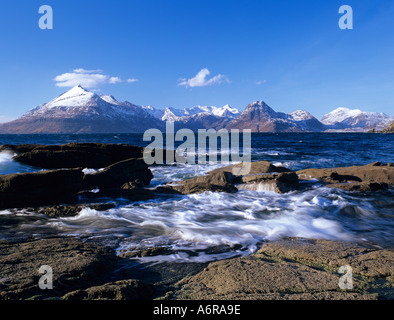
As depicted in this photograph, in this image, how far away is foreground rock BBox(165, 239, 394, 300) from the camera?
324 centimetres

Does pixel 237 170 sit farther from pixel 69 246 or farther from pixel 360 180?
pixel 69 246

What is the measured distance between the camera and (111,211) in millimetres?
8781

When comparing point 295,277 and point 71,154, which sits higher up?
point 71,154

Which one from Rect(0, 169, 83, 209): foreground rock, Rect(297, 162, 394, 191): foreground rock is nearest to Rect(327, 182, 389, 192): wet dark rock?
Rect(297, 162, 394, 191): foreground rock

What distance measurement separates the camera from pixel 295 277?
3.64m

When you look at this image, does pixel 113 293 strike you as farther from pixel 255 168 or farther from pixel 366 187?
pixel 366 187

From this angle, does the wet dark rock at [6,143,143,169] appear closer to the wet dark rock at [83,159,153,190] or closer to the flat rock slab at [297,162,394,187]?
the wet dark rock at [83,159,153,190]

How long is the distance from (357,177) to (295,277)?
11.9 metres

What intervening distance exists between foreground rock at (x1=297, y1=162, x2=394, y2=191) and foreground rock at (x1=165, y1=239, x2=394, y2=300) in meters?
7.99

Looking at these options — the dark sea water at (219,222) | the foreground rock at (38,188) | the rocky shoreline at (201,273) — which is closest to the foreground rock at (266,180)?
the dark sea water at (219,222)

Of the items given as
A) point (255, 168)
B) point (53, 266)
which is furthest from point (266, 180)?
point (53, 266)
